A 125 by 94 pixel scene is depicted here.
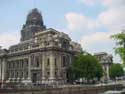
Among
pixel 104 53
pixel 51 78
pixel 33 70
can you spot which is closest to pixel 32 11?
pixel 33 70

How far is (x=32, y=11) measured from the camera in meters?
133

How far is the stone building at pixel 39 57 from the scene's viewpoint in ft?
342

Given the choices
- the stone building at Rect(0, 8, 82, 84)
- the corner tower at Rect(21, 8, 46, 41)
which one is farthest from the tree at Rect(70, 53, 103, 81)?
the corner tower at Rect(21, 8, 46, 41)

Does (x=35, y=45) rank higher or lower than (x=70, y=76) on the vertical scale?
higher

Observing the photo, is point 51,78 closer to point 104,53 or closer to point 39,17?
point 39,17

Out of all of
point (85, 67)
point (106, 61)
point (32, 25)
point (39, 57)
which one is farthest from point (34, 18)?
point (106, 61)

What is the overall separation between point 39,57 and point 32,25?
26.7 metres

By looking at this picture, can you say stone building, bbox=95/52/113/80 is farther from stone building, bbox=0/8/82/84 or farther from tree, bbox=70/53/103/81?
tree, bbox=70/53/103/81

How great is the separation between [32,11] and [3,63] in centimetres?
3087

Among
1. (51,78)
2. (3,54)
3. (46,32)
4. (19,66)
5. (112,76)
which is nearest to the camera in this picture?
(51,78)

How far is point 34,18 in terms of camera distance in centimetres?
→ 12925

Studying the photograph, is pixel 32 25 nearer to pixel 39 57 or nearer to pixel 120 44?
pixel 39 57

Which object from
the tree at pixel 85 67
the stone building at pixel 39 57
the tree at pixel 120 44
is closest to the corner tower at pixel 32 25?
the stone building at pixel 39 57

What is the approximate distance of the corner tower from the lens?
424 ft
